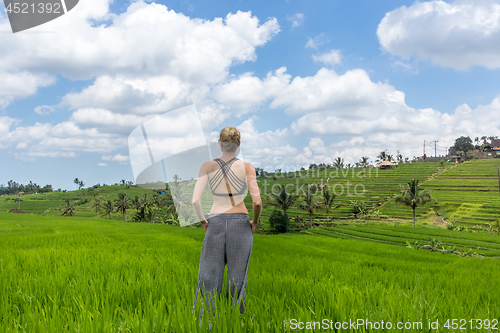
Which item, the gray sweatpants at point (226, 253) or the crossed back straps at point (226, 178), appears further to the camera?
the crossed back straps at point (226, 178)

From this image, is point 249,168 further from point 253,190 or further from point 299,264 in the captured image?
point 299,264

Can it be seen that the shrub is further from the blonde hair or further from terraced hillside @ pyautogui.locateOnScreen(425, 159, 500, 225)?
the blonde hair

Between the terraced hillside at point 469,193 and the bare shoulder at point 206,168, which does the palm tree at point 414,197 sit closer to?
the terraced hillside at point 469,193

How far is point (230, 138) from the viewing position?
2.91 meters

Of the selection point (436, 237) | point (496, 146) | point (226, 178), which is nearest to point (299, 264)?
point (226, 178)

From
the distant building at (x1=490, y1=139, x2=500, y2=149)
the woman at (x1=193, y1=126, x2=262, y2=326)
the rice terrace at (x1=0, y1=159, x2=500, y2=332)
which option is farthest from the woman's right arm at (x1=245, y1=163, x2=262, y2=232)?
the distant building at (x1=490, y1=139, x2=500, y2=149)

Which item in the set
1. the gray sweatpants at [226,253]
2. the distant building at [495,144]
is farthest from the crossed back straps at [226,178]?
the distant building at [495,144]

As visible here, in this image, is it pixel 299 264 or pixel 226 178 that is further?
pixel 299 264

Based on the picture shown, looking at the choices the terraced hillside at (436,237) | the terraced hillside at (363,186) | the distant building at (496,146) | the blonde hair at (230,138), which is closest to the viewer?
the blonde hair at (230,138)

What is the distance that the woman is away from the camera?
9.21ft

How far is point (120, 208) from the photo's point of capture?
7350 cm

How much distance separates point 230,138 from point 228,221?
0.90 metres

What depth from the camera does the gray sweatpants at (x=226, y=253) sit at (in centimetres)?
280

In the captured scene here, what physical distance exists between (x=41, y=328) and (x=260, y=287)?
7.81 ft
